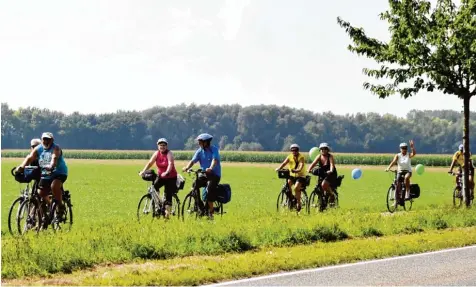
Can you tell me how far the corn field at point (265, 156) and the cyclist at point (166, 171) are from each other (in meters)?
67.9

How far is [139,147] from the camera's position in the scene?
134 metres

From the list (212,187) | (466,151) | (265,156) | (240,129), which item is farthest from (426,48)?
(240,129)

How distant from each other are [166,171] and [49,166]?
2711 mm

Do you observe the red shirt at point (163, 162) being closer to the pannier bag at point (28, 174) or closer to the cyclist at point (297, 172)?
the pannier bag at point (28, 174)

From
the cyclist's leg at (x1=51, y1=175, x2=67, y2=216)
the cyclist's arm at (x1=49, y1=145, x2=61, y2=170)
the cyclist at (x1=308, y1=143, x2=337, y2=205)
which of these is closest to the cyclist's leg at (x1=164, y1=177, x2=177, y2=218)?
the cyclist's leg at (x1=51, y1=175, x2=67, y2=216)

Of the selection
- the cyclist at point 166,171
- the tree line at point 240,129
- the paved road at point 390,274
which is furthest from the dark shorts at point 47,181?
the tree line at point 240,129

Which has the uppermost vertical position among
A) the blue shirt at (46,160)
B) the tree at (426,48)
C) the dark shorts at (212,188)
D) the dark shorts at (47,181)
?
the tree at (426,48)

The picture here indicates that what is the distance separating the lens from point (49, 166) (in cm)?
1503

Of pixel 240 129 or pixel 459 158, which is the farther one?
pixel 240 129

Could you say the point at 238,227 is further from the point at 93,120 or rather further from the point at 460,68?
the point at 93,120

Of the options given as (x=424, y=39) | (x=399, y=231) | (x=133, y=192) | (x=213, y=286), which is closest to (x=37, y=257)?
(x=213, y=286)

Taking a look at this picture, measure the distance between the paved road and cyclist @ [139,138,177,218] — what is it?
554 centimetres

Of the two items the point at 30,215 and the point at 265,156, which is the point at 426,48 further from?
the point at 265,156

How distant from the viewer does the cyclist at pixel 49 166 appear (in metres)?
15.0
